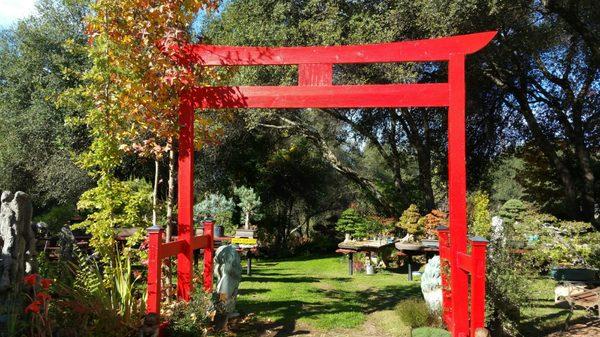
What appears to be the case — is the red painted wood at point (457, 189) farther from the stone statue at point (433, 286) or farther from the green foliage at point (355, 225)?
the green foliage at point (355, 225)

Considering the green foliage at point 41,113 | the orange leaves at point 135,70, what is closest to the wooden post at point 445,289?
the orange leaves at point 135,70

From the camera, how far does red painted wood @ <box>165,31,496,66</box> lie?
6262 mm

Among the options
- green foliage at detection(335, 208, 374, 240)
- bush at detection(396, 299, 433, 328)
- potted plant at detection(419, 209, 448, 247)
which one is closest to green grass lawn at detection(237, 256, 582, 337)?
bush at detection(396, 299, 433, 328)

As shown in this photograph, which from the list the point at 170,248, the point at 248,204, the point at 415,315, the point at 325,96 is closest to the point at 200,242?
the point at 170,248

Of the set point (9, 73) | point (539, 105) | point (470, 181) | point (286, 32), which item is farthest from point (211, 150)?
point (539, 105)

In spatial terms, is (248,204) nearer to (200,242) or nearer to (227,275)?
(200,242)

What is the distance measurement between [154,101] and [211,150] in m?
11.4

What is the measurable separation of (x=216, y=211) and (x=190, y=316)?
9.41 m

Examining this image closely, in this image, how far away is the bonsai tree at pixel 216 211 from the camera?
14.9 m

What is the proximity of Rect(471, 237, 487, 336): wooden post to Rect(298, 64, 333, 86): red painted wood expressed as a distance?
2614mm

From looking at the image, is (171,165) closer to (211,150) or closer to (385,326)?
(385,326)

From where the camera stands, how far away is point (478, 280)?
512cm

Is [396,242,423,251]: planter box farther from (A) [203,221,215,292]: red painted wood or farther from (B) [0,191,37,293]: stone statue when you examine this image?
(B) [0,191,37,293]: stone statue

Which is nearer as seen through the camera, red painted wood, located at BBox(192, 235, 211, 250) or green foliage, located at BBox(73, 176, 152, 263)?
green foliage, located at BBox(73, 176, 152, 263)
